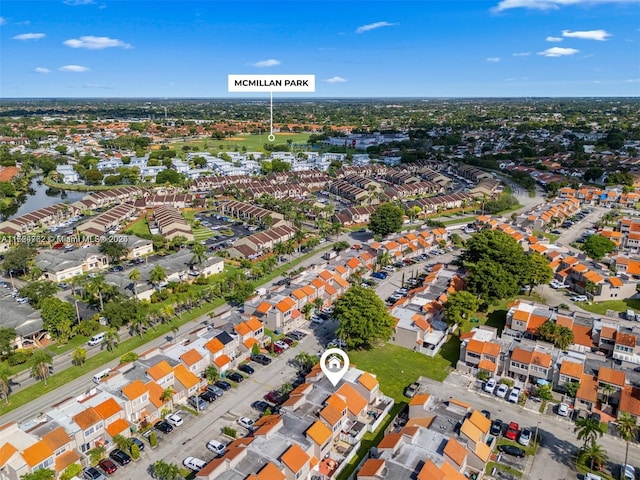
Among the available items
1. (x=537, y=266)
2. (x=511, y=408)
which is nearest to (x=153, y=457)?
(x=511, y=408)

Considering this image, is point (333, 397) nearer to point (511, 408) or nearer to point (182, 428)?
point (182, 428)

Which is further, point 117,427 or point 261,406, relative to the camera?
point 261,406

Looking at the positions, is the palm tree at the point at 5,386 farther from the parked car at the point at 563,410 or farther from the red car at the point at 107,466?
the parked car at the point at 563,410

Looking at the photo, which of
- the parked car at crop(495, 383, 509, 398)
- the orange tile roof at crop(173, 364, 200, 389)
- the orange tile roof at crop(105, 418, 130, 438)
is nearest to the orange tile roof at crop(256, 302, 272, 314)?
the orange tile roof at crop(173, 364, 200, 389)

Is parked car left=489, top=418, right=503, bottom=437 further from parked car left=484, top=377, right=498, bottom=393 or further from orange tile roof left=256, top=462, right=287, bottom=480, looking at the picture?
orange tile roof left=256, top=462, right=287, bottom=480

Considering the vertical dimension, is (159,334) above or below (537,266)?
below

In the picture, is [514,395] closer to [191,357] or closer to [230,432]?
[230,432]

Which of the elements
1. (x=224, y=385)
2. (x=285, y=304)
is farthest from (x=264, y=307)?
(x=224, y=385)
